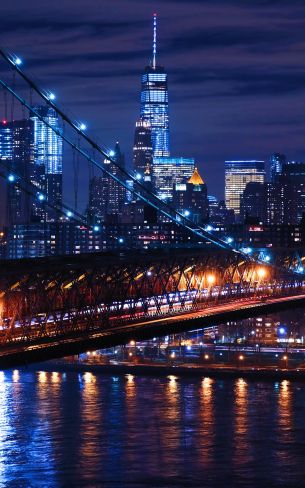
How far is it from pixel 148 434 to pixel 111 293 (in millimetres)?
11401

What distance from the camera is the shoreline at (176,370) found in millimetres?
68331

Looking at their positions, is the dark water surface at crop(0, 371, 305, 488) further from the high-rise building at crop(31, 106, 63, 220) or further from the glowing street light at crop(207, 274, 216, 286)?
the high-rise building at crop(31, 106, 63, 220)

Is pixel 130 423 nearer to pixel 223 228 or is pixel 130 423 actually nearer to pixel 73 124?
pixel 73 124

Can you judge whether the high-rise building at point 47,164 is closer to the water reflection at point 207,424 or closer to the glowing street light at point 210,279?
the glowing street light at point 210,279

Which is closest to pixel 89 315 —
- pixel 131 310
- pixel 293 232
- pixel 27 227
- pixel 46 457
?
pixel 131 310

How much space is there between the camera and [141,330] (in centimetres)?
5488

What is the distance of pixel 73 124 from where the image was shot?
182 feet

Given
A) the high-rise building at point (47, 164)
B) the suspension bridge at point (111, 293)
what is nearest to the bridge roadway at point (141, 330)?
the suspension bridge at point (111, 293)

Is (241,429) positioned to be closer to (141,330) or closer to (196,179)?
(141,330)

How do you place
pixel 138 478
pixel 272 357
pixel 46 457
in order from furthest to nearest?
1. pixel 272 357
2. pixel 46 457
3. pixel 138 478

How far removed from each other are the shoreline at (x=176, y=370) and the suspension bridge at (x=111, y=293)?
9.01 ft

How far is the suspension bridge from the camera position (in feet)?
164

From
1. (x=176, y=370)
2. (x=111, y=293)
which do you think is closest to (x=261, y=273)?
(x=176, y=370)

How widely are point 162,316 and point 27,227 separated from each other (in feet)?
144
